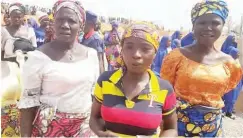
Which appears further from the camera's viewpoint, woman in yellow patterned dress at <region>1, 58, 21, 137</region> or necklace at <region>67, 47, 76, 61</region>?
woman in yellow patterned dress at <region>1, 58, 21, 137</region>

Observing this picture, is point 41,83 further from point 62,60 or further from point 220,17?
point 220,17

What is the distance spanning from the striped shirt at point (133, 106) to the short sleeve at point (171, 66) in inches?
25.6

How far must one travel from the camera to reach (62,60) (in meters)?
2.25

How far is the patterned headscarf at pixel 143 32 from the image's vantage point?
1974 mm

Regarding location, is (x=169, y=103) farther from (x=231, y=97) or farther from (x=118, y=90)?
(x=231, y=97)

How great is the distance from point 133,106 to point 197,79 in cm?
81

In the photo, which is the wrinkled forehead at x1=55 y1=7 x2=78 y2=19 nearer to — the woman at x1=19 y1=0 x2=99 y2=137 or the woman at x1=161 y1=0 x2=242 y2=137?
the woman at x1=19 y1=0 x2=99 y2=137

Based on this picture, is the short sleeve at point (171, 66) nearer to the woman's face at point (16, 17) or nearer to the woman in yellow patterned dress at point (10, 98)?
the woman in yellow patterned dress at point (10, 98)

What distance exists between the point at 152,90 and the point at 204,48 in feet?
3.01

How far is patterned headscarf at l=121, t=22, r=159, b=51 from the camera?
1.97m

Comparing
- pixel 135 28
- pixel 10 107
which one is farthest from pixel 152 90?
pixel 10 107

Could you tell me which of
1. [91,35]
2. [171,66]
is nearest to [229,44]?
[91,35]

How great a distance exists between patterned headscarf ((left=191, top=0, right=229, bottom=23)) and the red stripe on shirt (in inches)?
41.0

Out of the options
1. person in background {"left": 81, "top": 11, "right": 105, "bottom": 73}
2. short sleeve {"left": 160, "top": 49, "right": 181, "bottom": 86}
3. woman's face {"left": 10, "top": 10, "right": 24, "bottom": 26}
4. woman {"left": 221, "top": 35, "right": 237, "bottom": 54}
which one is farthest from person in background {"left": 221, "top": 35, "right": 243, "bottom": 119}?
short sleeve {"left": 160, "top": 49, "right": 181, "bottom": 86}
